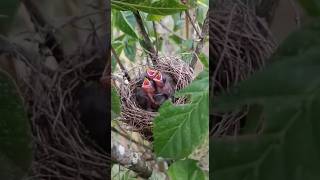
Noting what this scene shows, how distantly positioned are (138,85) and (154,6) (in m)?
0.17

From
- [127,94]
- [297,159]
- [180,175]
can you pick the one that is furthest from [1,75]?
[297,159]

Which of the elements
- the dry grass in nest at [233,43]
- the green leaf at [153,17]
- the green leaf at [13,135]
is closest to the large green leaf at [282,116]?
the dry grass in nest at [233,43]

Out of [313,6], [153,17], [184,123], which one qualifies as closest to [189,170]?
[184,123]

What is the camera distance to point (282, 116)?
335mm

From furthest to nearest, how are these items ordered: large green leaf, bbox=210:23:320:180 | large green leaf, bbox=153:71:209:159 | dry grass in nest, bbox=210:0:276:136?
large green leaf, bbox=153:71:209:159
dry grass in nest, bbox=210:0:276:136
large green leaf, bbox=210:23:320:180

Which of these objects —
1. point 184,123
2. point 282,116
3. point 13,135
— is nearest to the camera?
point 282,116

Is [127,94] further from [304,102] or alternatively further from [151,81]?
[304,102]

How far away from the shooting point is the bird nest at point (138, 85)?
100 cm

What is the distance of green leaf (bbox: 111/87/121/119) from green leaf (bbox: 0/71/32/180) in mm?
205

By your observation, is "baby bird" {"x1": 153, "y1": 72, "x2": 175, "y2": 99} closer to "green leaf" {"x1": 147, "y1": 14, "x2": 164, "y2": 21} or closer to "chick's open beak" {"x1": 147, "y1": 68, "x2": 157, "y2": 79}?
"chick's open beak" {"x1": 147, "y1": 68, "x2": 157, "y2": 79}

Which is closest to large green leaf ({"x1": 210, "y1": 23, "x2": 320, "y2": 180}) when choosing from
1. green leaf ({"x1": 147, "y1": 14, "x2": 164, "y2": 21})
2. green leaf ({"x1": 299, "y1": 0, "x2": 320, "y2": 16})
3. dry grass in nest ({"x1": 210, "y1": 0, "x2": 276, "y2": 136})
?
green leaf ({"x1": 299, "y1": 0, "x2": 320, "y2": 16})

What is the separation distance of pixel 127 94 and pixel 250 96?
71 centimetres

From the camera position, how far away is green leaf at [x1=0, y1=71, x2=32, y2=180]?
0.80 meters

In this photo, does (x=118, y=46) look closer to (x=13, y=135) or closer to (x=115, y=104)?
(x=115, y=104)
